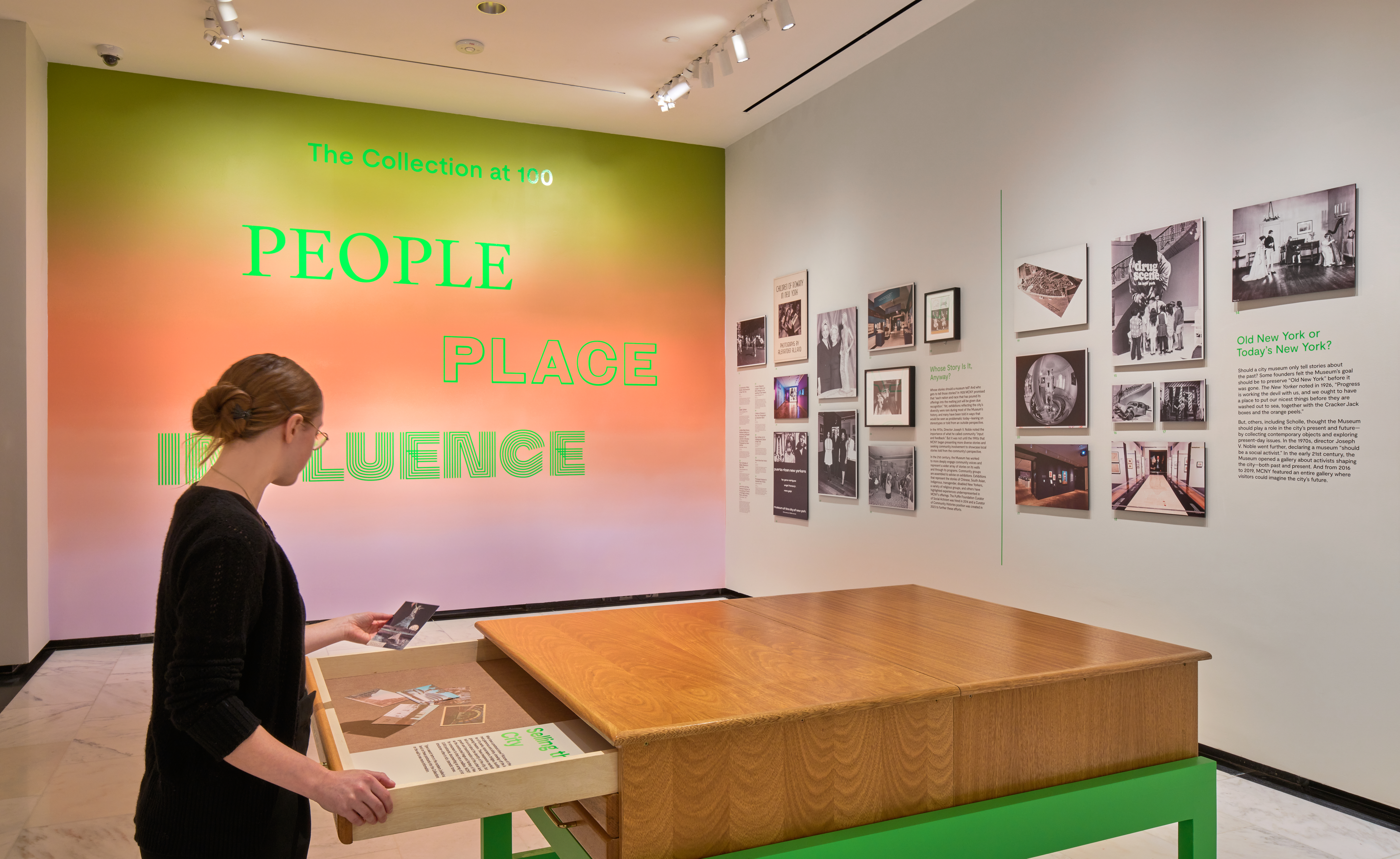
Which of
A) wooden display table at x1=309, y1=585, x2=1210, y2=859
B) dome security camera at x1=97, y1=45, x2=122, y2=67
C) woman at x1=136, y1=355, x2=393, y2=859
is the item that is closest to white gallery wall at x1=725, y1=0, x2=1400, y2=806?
wooden display table at x1=309, y1=585, x2=1210, y2=859

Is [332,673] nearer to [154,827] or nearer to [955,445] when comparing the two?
[154,827]

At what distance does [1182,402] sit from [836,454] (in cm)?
261

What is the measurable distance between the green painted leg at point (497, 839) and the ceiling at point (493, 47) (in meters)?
4.35

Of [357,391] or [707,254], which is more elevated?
[707,254]

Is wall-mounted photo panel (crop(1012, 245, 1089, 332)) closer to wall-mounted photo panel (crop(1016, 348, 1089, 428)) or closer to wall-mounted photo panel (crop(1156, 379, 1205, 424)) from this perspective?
wall-mounted photo panel (crop(1016, 348, 1089, 428))

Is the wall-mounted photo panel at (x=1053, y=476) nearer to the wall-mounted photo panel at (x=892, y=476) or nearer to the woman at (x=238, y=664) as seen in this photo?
the wall-mounted photo panel at (x=892, y=476)

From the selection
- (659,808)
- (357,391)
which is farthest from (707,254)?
(659,808)

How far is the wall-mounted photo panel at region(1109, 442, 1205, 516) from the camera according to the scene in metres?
3.75

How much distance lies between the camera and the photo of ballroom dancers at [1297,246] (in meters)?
3.26

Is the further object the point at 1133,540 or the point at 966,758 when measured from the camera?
the point at 1133,540

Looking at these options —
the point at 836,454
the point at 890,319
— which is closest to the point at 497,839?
the point at 890,319

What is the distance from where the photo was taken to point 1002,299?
4.81 metres

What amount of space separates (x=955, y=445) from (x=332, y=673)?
147 inches

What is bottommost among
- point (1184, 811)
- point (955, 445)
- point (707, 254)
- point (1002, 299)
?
point (1184, 811)
